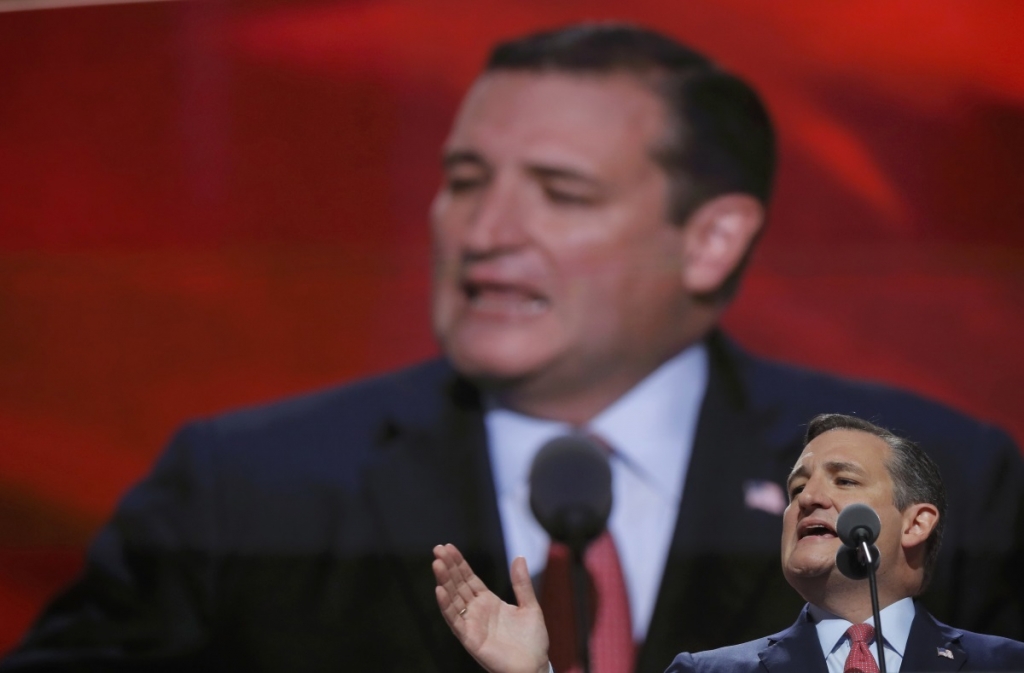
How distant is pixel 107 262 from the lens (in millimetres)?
3584

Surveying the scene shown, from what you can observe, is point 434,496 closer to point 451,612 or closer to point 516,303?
point 516,303

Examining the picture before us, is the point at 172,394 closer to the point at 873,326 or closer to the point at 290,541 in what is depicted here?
the point at 290,541

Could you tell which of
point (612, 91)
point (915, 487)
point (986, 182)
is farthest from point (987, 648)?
point (612, 91)

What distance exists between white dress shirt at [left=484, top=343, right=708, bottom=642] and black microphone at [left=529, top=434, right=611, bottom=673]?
946mm

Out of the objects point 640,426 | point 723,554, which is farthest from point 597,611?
point 640,426

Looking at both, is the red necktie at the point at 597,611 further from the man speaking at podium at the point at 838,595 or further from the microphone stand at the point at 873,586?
the microphone stand at the point at 873,586

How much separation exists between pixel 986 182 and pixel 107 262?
83.0 inches

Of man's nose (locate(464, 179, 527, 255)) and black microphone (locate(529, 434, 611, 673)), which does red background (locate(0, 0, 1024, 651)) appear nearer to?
man's nose (locate(464, 179, 527, 255))

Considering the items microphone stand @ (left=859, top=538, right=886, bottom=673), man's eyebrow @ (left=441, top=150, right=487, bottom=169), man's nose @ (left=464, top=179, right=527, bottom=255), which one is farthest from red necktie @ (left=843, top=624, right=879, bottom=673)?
man's eyebrow @ (left=441, top=150, right=487, bottom=169)

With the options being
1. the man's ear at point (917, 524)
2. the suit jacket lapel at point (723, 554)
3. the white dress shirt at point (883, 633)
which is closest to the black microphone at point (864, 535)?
the white dress shirt at point (883, 633)

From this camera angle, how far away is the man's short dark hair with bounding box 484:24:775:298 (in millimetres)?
3408

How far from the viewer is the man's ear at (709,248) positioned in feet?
11.1

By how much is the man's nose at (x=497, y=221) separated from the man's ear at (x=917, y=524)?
1.19 m

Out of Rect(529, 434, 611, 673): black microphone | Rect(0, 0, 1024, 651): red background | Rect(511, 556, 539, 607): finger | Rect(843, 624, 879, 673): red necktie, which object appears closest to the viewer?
Rect(529, 434, 611, 673): black microphone
